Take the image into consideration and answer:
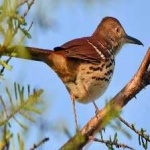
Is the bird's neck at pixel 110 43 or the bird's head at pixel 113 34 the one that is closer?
the bird's neck at pixel 110 43

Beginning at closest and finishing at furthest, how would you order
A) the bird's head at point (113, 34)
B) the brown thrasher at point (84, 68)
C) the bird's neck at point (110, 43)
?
the brown thrasher at point (84, 68) < the bird's neck at point (110, 43) < the bird's head at point (113, 34)

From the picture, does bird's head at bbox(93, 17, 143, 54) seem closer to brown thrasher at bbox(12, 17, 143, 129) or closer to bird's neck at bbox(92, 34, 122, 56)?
bird's neck at bbox(92, 34, 122, 56)

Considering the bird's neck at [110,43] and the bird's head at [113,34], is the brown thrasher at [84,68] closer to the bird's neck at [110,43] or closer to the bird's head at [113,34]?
the bird's neck at [110,43]

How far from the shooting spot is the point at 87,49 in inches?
140

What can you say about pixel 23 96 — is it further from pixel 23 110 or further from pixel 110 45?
pixel 110 45

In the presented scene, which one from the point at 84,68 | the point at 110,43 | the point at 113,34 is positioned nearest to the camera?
the point at 84,68

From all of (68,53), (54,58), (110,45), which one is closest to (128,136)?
(54,58)

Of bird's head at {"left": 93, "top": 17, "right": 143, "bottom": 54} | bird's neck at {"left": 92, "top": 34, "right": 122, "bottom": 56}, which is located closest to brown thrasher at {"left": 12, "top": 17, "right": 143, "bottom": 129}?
bird's neck at {"left": 92, "top": 34, "right": 122, "bottom": 56}

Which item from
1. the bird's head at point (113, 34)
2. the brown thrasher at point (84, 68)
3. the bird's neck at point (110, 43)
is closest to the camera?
the brown thrasher at point (84, 68)

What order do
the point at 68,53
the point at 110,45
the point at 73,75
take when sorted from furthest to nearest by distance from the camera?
the point at 110,45, the point at 73,75, the point at 68,53

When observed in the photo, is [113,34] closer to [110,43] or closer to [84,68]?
[110,43]

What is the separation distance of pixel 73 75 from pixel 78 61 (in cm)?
11

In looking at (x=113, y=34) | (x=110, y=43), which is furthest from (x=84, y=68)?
(x=113, y=34)

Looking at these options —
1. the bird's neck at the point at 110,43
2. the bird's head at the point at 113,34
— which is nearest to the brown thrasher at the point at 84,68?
the bird's neck at the point at 110,43
